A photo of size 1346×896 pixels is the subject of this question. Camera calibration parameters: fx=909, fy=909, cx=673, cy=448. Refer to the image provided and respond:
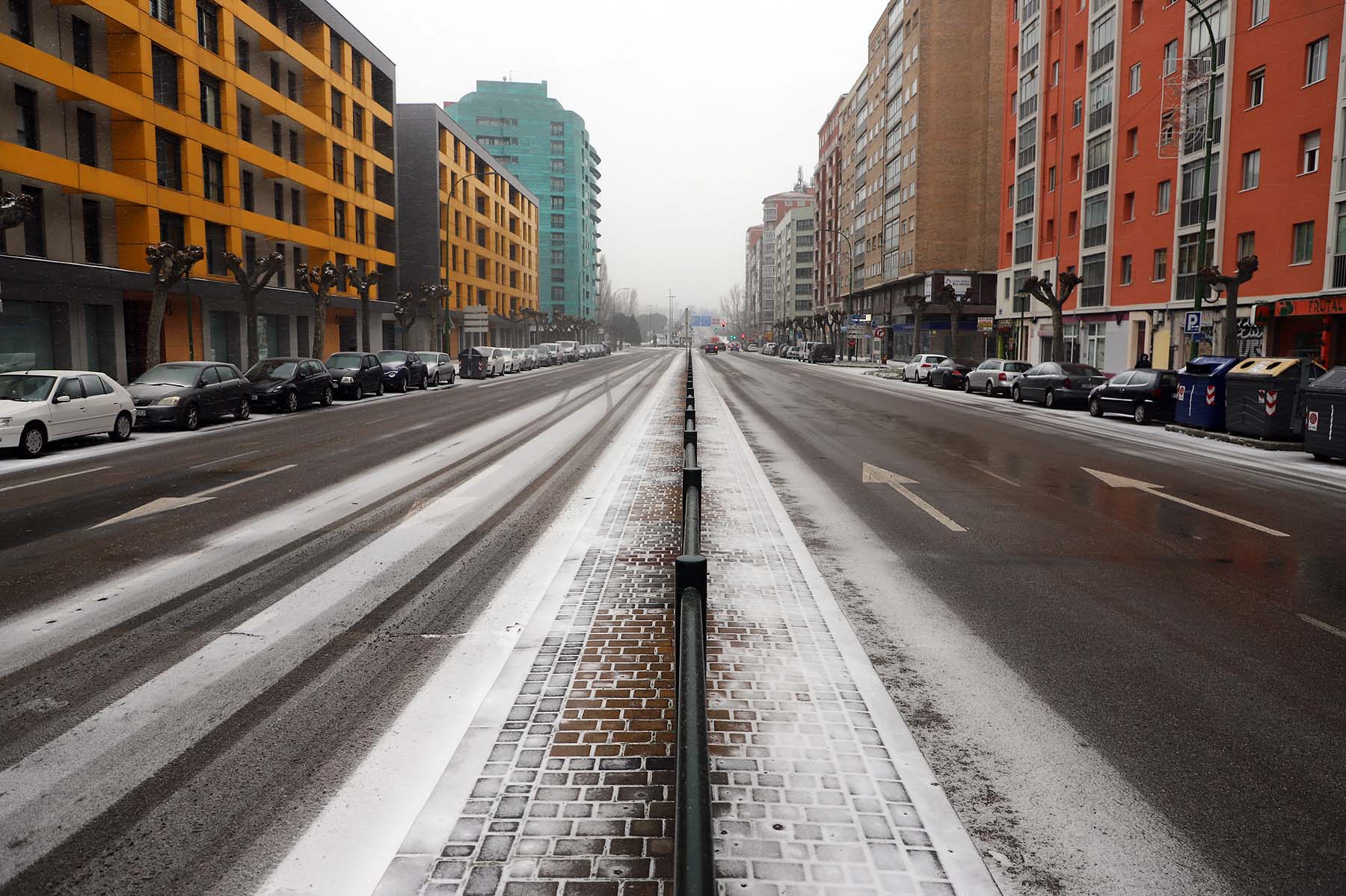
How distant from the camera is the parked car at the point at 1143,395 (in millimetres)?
22078

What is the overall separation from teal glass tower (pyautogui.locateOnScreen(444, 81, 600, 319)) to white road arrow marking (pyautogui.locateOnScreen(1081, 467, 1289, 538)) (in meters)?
121

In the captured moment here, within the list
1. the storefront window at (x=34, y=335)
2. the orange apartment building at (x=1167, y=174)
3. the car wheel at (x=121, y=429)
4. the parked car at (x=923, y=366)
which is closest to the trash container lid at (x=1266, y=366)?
the orange apartment building at (x=1167, y=174)

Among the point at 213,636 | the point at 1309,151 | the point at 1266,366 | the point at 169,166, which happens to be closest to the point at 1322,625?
the point at 213,636

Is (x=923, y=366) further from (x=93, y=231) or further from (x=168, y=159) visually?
(x=93, y=231)

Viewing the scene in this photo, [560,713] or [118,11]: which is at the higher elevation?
[118,11]

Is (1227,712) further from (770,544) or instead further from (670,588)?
(770,544)

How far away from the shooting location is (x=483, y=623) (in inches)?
232

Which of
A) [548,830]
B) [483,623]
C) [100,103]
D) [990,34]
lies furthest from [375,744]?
[990,34]

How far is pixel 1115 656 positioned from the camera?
538 centimetres

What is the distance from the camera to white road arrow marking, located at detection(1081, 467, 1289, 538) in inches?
372

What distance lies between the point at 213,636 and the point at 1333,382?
55.9 ft

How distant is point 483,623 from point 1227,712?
4.23 m

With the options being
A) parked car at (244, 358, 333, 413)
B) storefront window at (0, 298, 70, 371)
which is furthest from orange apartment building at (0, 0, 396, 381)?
parked car at (244, 358, 333, 413)

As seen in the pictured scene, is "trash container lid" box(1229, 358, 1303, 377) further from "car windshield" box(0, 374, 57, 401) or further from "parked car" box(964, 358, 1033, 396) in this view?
"car windshield" box(0, 374, 57, 401)
